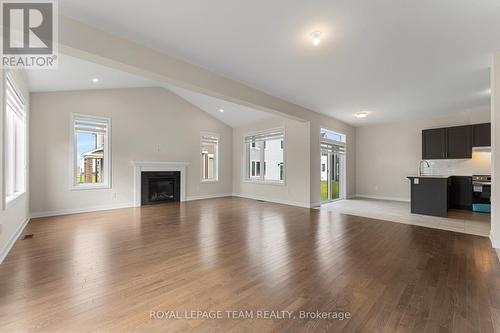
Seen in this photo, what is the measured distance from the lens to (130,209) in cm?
598

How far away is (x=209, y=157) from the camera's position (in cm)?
838

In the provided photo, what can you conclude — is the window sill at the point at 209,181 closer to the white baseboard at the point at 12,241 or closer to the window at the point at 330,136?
the window at the point at 330,136

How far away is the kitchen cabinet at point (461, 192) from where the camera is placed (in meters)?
5.80

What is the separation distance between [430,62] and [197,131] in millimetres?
6428

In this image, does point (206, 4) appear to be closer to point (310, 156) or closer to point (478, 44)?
point (478, 44)

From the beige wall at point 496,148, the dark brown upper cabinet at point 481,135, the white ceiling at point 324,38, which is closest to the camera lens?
the white ceiling at point 324,38

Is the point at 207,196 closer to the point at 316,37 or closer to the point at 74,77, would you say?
the point at 74,77

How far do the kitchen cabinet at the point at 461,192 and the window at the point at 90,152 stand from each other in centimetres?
944

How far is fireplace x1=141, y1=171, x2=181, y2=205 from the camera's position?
6566mm

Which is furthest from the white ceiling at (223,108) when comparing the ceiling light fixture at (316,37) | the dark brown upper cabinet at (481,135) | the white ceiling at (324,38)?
the dark brown upper cabinet at (481,135)

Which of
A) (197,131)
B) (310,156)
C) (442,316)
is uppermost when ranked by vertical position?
(197,131)

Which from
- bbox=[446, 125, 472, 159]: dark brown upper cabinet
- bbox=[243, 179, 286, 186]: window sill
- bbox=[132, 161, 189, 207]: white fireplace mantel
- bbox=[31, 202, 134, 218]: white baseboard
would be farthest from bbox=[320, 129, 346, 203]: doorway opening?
bbox=[31, 202, 134, 218]: white baseboard

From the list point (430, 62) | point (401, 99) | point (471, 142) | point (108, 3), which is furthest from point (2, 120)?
point (471, 142)

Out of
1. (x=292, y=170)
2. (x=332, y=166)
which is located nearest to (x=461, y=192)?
(x=332, y=166)
